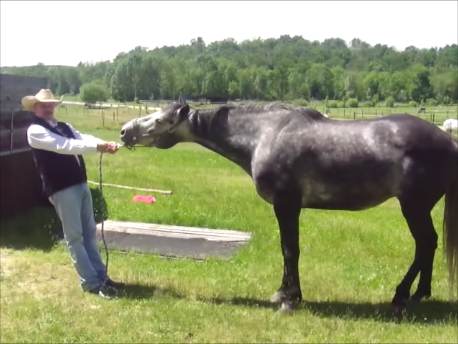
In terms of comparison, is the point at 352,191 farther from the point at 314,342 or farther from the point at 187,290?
the point at 187,290

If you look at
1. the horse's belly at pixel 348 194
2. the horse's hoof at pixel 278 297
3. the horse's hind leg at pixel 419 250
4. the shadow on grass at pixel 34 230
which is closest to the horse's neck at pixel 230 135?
the horse's belly at pixel 348 194

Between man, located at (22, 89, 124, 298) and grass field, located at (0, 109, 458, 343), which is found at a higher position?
man, located at (22, 89, 124, 298)

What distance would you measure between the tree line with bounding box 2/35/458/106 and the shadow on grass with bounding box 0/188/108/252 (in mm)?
3161

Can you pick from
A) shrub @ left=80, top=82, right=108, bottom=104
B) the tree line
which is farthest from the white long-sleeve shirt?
shrub @ left=80, top=82, right=108, bottom=104

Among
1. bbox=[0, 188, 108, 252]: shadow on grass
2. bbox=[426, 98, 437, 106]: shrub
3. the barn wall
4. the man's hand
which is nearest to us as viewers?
the man's hand

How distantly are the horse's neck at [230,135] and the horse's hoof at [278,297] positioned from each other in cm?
136

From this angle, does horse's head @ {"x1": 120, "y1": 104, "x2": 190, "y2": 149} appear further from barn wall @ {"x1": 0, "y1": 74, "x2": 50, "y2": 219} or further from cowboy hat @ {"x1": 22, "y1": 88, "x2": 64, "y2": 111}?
barn wall @ {"x1": 0, "y1": 74, "x2": 50, "y2": 219}

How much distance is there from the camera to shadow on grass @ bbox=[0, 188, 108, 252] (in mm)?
8391

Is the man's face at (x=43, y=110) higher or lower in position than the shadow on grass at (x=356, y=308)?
higher

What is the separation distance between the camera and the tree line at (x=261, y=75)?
1136 inches

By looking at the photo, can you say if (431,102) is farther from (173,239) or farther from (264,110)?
(264,110)

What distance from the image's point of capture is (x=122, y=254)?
802 cm

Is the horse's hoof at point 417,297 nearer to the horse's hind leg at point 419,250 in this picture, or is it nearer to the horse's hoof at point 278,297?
the horse's hind leg at point 419,250

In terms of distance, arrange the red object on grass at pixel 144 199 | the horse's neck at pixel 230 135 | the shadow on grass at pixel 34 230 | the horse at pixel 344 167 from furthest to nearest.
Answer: the red object on grass at pixel 144 199 → the shadow on grass at pixel 34 230 → the horse's neck at pixel 230 135 → the horse at pixel 344 167
